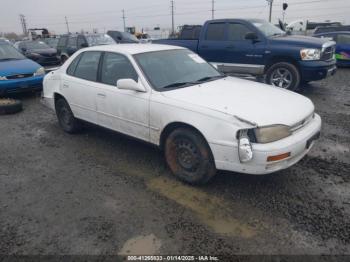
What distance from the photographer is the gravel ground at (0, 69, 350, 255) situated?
2.59 meters

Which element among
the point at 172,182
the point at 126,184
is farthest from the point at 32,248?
the point at 172,182

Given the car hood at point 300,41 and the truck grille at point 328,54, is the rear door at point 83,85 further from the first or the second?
the truck grille at point 328,54

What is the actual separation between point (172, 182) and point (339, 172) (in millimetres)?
2142

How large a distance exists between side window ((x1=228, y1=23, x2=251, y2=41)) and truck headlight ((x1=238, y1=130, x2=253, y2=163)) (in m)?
5.70

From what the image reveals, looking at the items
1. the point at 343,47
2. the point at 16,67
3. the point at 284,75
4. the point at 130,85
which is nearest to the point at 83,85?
the point at 130,85

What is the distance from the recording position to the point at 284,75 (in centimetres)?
743

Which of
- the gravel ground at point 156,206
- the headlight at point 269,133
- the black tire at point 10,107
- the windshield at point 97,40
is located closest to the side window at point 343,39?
the gravel ground at point 156,206

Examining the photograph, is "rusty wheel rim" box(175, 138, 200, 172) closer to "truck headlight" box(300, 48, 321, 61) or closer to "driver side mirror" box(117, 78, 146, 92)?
"driver side mirror" box(117, 78, 146, 92)

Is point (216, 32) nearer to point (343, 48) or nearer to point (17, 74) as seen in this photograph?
point (17, 74)

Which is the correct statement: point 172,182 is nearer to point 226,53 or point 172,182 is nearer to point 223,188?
point 223,188

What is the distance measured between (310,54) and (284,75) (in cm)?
75

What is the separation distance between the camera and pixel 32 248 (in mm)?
2594

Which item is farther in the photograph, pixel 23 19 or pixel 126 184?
pixel 23 19

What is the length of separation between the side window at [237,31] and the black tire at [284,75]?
1196 millimetres
